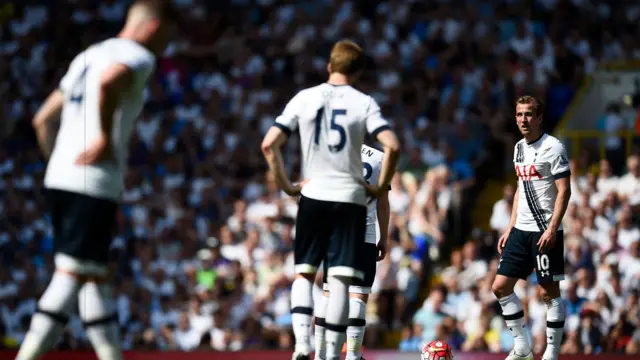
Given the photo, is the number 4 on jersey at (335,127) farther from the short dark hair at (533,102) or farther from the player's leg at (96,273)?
the short dark hair at (533,102)

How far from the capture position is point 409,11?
21.4 metres

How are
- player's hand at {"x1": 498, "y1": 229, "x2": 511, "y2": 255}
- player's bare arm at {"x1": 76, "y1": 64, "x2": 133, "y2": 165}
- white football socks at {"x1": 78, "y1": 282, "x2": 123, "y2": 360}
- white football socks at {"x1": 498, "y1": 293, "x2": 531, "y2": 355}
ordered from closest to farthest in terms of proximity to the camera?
1. player's bare arm at {"x1": 76, "y1": 64, "x2": 133, "y2": 165}
2. white football socks at {"x1": 78, "y1": 282, "x2": 123, "y2": 360}
3. white football socks at {"x1": 498, "y1": 293, "x2": 531, "y2": 355}
4. player's hand at {"x1": 498, "y1": 229, "x2": 511, "y2": 255}

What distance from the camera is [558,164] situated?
9773 millimetres

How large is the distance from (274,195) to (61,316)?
11.9 m

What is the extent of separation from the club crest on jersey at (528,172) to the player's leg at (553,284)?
1.78ft

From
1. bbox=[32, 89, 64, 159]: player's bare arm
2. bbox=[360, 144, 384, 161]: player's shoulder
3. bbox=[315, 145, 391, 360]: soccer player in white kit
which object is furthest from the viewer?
bbox=[360, 144, 384, 161]: player's shoulder

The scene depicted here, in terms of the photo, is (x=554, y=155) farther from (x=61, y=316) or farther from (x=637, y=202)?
(x=637, y=202)

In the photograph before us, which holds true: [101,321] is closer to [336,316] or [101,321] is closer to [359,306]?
[336,316]

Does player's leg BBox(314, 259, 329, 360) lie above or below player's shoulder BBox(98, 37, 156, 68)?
below

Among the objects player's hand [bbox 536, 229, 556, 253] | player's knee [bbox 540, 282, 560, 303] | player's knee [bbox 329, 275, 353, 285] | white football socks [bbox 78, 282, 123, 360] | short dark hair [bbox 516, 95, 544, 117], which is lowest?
player's knee [bbox 540, 282, 560, 303]

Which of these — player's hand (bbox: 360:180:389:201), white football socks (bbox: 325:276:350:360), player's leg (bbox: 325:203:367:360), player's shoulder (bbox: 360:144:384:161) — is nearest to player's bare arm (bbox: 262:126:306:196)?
player's leg (bbox: 325:203:367:360)

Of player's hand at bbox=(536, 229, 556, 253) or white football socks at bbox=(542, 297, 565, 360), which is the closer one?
player's hand at bbox=(536, 229, 556, 253)

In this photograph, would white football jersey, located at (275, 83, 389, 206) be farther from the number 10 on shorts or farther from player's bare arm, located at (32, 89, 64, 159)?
the number 10 on shorts

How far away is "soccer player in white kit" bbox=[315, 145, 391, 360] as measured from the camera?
9.35 meters
